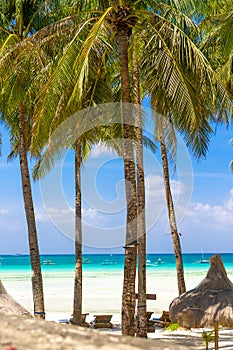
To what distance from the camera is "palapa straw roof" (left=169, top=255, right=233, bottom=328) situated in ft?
32.8

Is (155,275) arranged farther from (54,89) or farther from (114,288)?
(54,89)

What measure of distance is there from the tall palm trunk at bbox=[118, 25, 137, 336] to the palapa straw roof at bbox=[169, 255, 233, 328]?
83 centimetres

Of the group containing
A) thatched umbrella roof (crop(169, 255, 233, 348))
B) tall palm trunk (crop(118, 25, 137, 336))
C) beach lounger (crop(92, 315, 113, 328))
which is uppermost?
tall palm trunk (crop(118, 25, 137, 336))

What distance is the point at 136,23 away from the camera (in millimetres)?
11375

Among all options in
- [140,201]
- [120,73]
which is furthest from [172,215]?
[120,73]

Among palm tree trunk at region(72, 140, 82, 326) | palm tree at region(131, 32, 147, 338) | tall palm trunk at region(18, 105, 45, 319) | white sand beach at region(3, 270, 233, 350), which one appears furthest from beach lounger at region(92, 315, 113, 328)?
palm tree at region(131, 32, 147, 338)

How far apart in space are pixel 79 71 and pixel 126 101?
1.29m

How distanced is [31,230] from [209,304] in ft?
17.5

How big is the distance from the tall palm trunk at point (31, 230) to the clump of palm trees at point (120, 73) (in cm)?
2

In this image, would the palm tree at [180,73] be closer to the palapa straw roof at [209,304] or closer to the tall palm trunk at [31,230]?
the palapa straw roof at [209,304]

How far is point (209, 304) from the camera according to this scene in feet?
33.4

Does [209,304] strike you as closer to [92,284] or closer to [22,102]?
[22,102]

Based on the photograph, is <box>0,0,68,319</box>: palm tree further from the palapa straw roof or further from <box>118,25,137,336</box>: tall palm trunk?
the palapa straw roof

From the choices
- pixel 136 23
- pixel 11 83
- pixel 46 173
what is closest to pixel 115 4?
pixel 136 23
